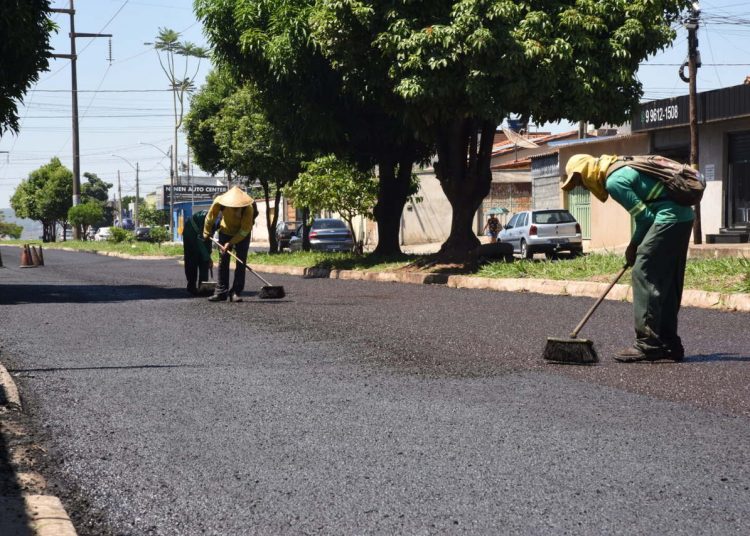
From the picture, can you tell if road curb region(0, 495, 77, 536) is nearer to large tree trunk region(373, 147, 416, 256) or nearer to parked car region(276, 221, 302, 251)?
large tree trunk region(373, 147, 416, 256)

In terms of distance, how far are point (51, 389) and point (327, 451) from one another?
2.79 metres

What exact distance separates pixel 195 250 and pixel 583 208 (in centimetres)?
2408

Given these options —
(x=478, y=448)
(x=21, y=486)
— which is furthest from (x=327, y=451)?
(x=21, y=486)

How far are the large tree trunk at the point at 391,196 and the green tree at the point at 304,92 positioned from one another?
0.08 ft

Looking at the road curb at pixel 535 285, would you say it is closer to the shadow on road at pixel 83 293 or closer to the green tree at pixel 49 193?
the shadow on road at pixel 83 293

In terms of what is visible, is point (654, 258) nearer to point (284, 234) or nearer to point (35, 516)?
point (35, 516)

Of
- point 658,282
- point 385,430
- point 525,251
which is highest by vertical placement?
point 658,282

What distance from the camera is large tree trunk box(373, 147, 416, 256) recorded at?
25.1m

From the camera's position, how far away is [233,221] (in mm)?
14781

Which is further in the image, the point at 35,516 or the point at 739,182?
the point at 739,182

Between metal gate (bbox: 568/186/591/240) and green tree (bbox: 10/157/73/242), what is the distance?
64.8 m

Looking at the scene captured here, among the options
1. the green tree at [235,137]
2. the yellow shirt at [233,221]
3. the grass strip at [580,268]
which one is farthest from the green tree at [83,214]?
the yellow shirt at [233,221]

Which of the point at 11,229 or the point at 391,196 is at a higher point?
the point at 391,196

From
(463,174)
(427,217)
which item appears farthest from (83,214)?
(463,174)
